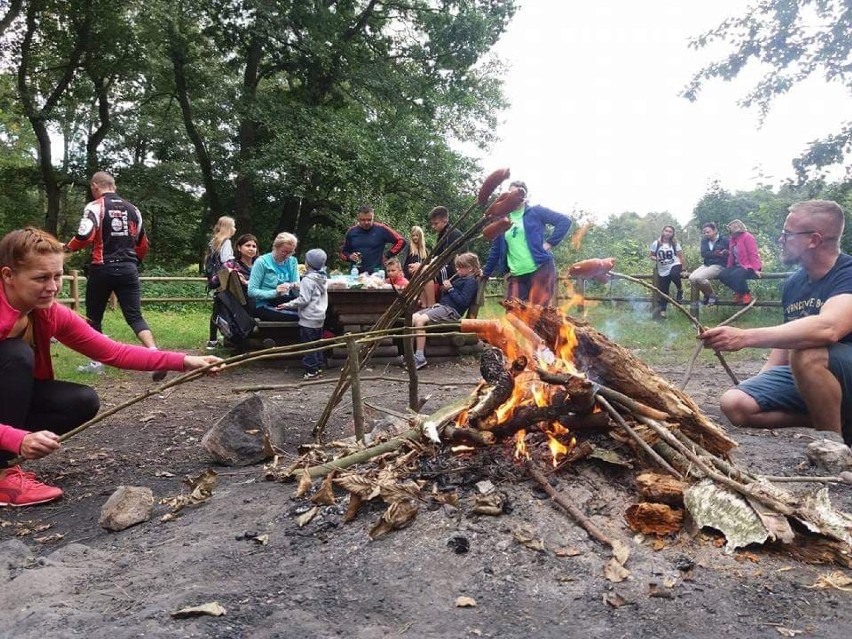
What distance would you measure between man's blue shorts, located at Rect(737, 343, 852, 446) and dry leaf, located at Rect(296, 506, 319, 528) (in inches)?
105

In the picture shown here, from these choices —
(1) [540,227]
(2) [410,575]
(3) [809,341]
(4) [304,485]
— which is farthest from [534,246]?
(2) [410,575]

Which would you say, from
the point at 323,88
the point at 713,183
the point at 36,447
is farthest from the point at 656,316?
the point at 323,88

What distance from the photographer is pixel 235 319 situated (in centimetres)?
677

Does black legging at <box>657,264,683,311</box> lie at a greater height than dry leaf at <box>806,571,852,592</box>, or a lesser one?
greater

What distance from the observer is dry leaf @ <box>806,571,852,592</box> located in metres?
2.00

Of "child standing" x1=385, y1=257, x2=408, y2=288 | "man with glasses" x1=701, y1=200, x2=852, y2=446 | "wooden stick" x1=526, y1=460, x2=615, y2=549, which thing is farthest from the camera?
"child standing" x1=385, y1=257, x2=408, y2=288

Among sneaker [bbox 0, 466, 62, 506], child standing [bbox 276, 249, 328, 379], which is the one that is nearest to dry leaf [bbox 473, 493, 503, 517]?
sneaker [bbox 0, 466, 62, 506]

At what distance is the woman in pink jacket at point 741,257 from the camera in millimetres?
9453

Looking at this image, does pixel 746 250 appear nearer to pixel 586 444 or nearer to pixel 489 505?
pixel 586 444

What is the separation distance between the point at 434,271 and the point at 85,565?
2068 mm

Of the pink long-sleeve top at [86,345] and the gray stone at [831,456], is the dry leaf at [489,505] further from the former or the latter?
the gray stone at [831,456]

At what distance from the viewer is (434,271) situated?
3.21 meters

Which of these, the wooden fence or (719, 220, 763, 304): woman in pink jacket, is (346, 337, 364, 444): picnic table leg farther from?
(719, 220, 763, 304): woman in pink jacket

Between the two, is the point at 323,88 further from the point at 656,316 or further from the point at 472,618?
the point at 472,618
